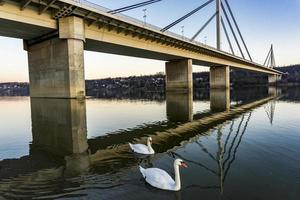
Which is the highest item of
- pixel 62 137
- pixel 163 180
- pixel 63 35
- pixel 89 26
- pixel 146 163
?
pixel 89 26

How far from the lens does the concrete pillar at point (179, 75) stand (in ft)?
238

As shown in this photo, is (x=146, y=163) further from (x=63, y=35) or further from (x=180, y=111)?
(x=63, y=35)

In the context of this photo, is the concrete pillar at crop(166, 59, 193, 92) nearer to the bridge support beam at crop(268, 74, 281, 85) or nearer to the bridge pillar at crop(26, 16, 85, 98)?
the bridge pillar at crop(26, 16, 85, 98)

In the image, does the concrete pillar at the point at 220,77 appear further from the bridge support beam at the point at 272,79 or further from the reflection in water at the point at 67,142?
the bridge support beam at the point at 272,79

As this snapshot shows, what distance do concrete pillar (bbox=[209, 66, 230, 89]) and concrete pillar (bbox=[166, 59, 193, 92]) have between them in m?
25.5

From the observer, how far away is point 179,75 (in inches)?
2936

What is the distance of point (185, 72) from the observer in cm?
7281

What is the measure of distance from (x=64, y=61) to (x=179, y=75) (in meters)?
41.7

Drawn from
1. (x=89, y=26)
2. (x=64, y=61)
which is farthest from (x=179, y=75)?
(x=64, y=61)

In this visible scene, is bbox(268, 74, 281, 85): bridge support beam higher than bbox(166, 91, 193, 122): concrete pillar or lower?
higher

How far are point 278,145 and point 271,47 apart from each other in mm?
181603

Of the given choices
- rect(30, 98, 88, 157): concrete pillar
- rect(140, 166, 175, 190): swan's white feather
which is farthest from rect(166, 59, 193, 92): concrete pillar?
rect(140, 166, 175, 190): swan's white feather

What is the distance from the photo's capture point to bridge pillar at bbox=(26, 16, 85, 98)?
3650cm

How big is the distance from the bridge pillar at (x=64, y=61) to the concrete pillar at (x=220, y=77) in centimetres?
6617
